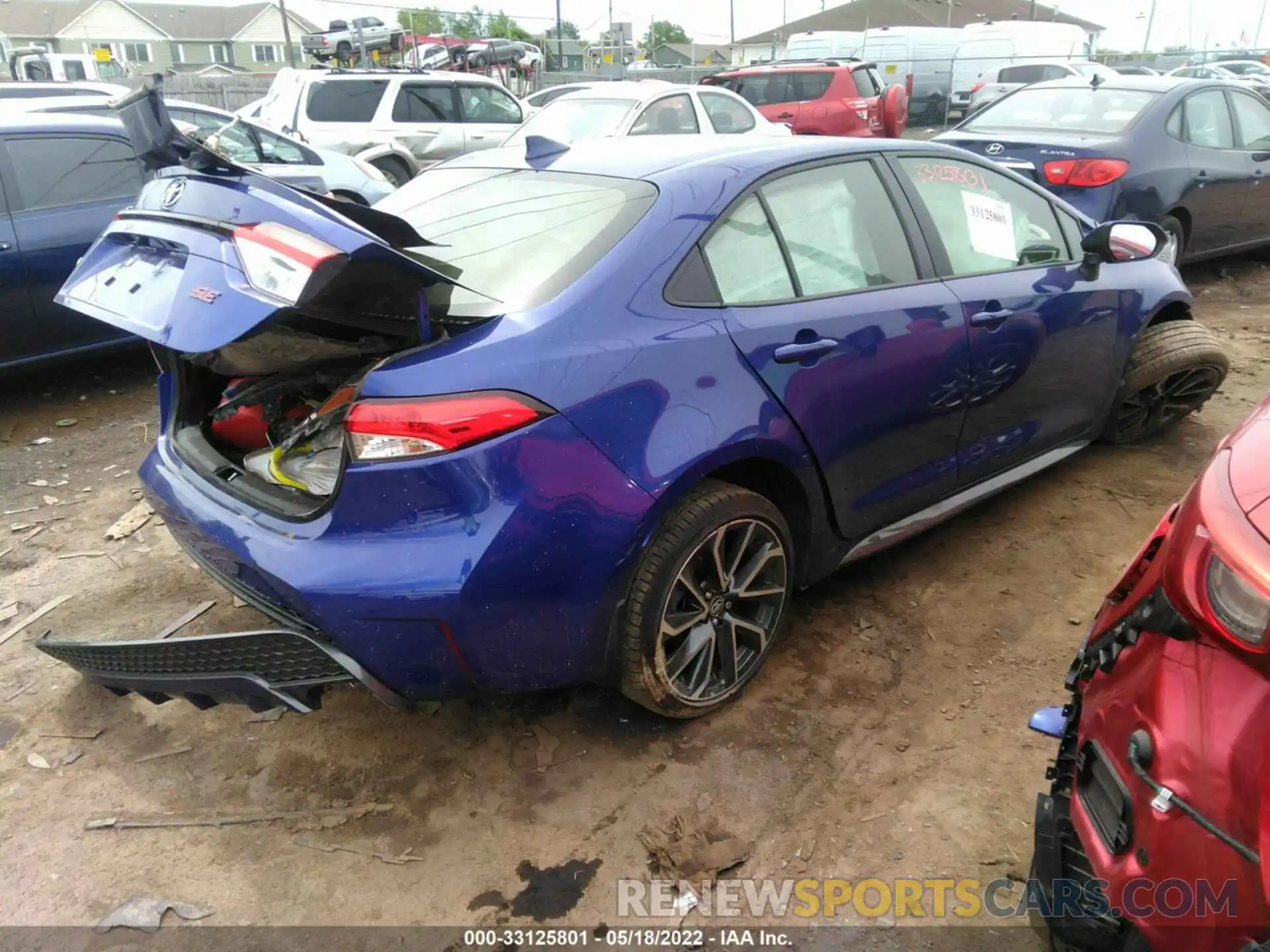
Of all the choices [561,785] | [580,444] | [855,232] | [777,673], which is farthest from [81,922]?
[855,232]

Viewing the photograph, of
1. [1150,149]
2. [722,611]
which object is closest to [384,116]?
[1150,149]

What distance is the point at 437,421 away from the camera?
2.05 metres

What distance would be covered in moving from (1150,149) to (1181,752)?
252 inches

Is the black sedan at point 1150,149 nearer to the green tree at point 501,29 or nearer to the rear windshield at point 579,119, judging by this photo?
the rear windshield at point 579,119

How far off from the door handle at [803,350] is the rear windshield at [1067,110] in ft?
17.3

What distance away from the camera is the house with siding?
53.4 metres

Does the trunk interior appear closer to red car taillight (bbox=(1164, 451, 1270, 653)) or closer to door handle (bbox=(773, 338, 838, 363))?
door handle (bbox=(773, 338, 838, 363))

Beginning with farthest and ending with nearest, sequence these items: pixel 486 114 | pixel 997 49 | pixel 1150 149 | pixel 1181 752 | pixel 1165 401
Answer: pixel 997 49 → pixel 486 114 → pixel 1150 149 → pixel 1165 401 → pixel 1181 752

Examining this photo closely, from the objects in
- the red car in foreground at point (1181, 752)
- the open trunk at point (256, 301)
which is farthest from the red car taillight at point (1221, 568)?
the open trunk at point (256, 301)

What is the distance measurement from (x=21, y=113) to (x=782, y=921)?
19.3 feet

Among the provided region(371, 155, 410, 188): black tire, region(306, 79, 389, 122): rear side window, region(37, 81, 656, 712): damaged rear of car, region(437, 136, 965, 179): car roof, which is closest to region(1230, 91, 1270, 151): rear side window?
region(437, 136, 965, 179): car roof

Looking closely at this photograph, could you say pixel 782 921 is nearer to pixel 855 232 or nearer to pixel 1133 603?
pixel 1133 603

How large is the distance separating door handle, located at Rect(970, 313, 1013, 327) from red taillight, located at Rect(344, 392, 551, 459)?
1738 millimetres

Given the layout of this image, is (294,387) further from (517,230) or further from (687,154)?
(687,154)
